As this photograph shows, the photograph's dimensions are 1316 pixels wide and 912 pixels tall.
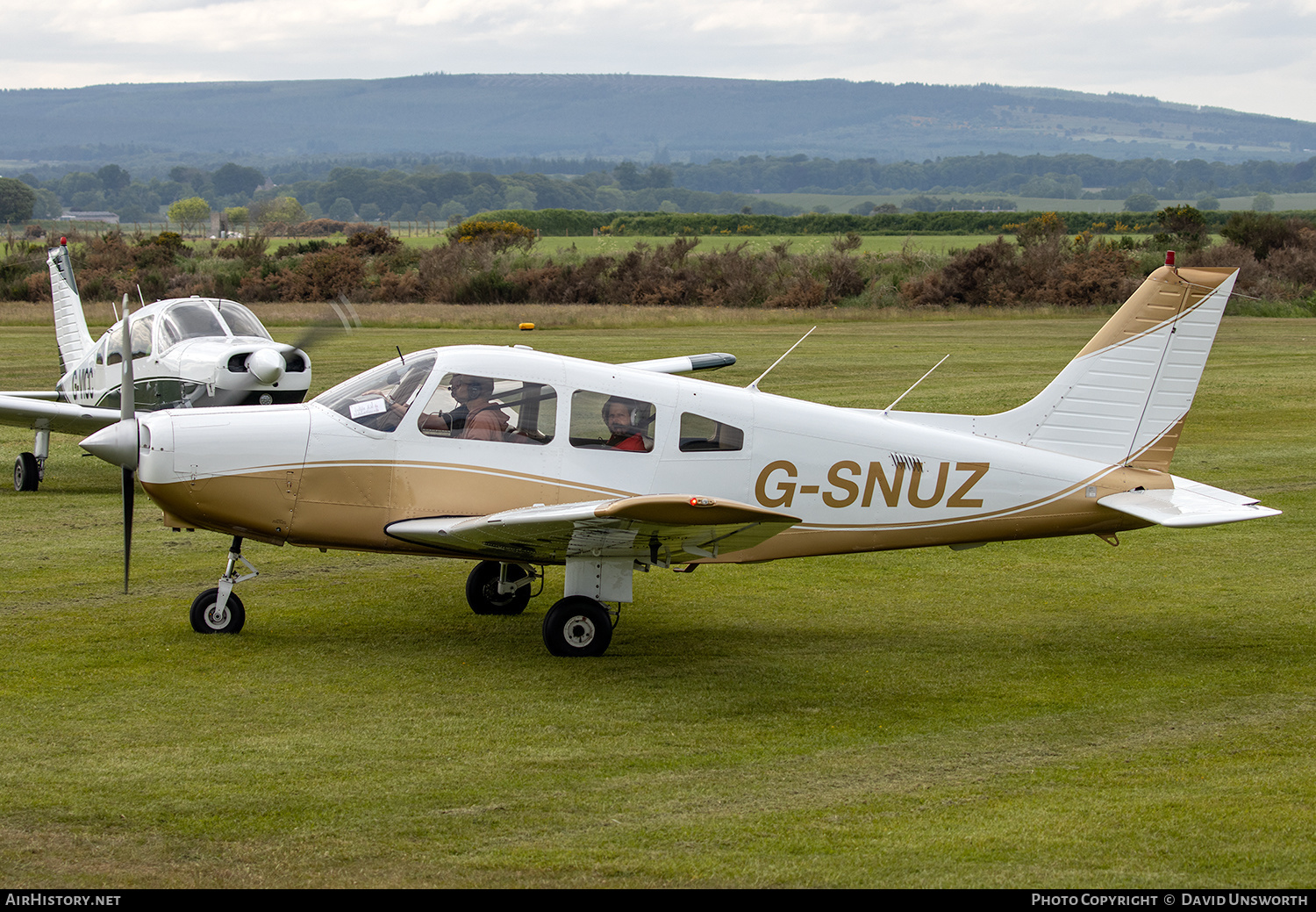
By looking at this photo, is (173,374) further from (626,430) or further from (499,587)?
(626,430)

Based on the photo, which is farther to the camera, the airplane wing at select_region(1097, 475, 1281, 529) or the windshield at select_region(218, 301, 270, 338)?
the windshield at select_region(218, 301, 270, 338)

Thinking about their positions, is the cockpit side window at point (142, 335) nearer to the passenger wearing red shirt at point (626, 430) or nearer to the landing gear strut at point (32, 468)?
the landing gear strut at point (32, 468)

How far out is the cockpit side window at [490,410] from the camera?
352 inches

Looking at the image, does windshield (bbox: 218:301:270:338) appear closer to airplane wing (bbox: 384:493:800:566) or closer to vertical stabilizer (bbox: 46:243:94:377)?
vertical stabilizer (bbox: 46:243:94:377)

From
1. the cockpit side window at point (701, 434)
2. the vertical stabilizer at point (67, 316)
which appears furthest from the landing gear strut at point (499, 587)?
the vertical stabilizer at point (67, 316)

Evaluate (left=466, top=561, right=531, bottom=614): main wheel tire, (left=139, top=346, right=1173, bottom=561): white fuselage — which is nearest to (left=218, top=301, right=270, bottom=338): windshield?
(left=466, top=561, right=531, bottom=614): main wheel tire

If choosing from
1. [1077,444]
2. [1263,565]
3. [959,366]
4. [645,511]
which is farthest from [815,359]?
[645,511]

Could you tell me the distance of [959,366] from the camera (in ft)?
99.9

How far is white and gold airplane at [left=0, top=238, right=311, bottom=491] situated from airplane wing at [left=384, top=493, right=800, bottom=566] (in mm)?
6488

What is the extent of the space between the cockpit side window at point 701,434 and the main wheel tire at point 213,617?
368 cm

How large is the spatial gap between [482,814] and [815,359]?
87.4 ft

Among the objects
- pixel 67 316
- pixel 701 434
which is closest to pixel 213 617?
pixel 701 434

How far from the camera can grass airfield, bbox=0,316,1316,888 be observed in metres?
5.59
